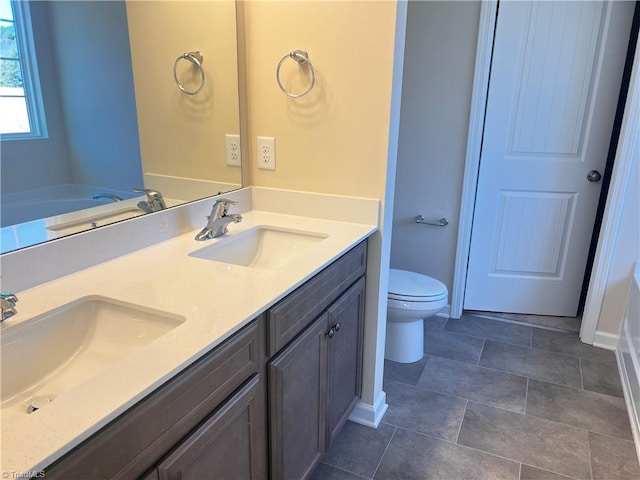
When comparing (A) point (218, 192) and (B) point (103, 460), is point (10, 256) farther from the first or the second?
(A) point (218, 192)

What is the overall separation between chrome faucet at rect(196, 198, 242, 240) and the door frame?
165cm

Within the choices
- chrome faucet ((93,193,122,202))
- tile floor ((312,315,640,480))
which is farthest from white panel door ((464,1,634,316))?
chrome faucet ((93,193,122,202))

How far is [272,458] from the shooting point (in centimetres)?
129

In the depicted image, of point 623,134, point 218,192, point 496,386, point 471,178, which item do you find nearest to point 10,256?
point 218,192

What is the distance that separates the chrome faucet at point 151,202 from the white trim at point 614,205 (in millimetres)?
2272

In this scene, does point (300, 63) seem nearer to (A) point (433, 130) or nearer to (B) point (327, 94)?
(B) point (327, 94)

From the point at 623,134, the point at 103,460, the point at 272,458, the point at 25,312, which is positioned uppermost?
the point at 623,134

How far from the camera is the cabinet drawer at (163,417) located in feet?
2.36

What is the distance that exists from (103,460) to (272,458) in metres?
0.64

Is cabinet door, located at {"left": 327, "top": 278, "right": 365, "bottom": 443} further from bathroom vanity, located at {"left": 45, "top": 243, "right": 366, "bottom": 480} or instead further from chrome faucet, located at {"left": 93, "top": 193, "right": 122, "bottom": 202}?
chrome faucet, located at {"left": 93, "top": 193, "right": 122, "bottom": 202}

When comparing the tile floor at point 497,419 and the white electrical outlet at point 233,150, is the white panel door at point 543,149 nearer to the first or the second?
the tile floor at point 497,419

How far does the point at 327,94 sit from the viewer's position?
175 centimetres

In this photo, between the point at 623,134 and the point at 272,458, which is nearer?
the point at 272,458

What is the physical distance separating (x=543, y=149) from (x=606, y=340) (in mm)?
1157
